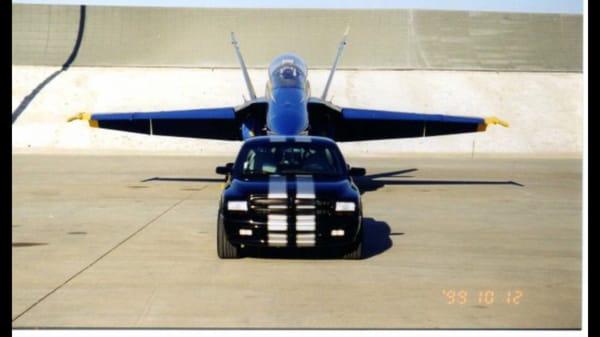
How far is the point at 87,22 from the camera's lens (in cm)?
6253

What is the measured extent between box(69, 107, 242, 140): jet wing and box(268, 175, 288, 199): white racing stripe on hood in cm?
1355

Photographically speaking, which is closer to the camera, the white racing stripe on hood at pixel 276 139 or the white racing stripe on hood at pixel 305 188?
the white racing stripe on hood at pixel 305 188

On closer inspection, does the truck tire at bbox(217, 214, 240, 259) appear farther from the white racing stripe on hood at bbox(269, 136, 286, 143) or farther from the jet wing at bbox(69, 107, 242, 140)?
the jet wing at bbox(69, 107, 242, 140)

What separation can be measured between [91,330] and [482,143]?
42681mm

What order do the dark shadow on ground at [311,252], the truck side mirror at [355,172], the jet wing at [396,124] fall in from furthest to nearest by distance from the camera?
the jet wing at [396,124], the truck side mirror at [355,172], the dark shadow on ground at [311,252]

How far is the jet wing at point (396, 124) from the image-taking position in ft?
80.7

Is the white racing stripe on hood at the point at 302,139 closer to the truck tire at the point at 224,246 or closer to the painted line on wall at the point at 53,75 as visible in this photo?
the truck tire at the point at 224,246

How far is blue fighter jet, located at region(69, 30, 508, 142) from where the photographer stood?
2236 cm

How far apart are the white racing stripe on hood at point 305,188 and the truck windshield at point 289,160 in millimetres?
479

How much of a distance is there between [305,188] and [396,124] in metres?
15.5

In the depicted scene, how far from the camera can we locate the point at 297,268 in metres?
9.96

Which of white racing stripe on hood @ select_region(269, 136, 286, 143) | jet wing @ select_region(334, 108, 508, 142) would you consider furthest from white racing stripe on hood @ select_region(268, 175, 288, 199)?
jet wing @ select_region(334, 108, 508, 142)

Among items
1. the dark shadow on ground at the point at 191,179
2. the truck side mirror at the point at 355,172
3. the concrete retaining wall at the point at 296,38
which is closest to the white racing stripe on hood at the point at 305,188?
the truck side mirror at the point at 355,172

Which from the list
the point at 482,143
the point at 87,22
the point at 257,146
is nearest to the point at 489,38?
the point at 482,143
